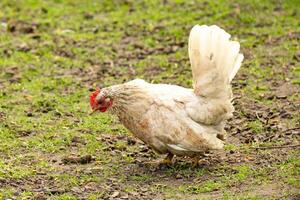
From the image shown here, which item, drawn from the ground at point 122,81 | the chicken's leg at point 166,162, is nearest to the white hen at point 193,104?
the chicken's leg at point 166,162

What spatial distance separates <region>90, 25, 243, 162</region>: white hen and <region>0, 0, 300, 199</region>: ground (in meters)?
0.32

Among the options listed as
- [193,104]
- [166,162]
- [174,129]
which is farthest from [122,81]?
[174,129]

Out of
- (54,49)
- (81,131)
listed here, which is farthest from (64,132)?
(54,49)

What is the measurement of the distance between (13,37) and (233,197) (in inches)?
242

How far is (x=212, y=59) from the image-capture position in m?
7.61

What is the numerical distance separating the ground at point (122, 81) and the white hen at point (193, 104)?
325 mm

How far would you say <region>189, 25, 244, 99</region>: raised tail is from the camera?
24.9 ft

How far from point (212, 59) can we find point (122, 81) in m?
3.14

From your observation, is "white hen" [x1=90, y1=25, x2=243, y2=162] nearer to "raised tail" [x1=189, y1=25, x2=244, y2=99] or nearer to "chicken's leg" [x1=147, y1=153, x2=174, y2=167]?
"raised tail" [x1=189, y1=25, x2=244, y2=99]

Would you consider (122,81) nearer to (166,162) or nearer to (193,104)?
(166,162)

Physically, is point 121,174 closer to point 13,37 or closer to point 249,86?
point 249,86

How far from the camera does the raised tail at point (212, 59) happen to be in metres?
7.59

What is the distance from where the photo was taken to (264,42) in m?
11.8

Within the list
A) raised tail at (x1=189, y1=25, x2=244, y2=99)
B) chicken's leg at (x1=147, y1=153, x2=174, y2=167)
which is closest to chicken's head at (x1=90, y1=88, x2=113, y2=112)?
chicken's leg at (x1=147, y1=153, x2=174, y2=167)
